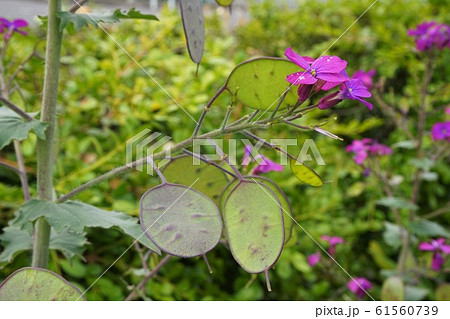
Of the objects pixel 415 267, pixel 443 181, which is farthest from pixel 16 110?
pixel 443 181

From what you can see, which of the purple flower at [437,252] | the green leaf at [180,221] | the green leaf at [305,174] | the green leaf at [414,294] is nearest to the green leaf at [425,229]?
the purple flower at [437,252]

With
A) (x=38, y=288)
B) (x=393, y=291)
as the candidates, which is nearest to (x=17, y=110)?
(x=38, y=288)

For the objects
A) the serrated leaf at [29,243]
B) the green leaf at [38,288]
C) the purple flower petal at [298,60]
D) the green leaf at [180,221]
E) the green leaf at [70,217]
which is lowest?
the serrated leaf at [29,243]

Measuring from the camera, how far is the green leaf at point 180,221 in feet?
1.14

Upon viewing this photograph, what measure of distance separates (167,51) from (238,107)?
1.36 ft

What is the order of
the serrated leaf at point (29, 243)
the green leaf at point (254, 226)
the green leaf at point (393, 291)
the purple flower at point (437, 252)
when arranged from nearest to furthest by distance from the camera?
the green leaf at point (254, 226)
the serrated leaf at point (29, 243)
the green leaf at point (393, 291)
the purple flower at point (437, 252)

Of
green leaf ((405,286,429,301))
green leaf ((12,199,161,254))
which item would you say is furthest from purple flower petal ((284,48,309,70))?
green leaf ((405,286,429,301))

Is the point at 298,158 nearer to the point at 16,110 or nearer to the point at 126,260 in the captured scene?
the point at 16,110

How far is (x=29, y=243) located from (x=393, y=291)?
2.56ft

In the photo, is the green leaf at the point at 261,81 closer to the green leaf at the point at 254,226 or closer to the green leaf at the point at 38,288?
the green leaf at the point at 254,226

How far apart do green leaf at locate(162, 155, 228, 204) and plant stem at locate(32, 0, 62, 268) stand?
0.17 metres

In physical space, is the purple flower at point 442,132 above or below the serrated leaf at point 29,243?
above

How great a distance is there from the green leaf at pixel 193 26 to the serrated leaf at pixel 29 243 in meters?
0.33
